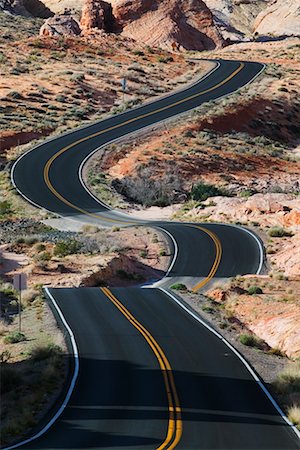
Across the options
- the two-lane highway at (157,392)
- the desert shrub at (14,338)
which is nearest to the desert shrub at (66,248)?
the two-lane highway at (157,392)

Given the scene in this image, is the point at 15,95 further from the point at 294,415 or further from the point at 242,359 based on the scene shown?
the point at 294,415

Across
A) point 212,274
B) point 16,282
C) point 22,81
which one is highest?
point 22,81

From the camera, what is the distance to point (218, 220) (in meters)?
51.4

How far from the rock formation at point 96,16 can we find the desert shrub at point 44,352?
9113cm

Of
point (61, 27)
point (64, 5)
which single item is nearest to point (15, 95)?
point (61, 27)

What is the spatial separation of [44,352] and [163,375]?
3.93m

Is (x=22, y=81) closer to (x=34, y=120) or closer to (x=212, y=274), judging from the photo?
(x=34, y=120)

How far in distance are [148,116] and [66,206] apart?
2270 centimetres

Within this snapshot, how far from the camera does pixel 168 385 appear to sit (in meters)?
21.4

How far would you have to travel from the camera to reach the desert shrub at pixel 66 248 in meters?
40.3

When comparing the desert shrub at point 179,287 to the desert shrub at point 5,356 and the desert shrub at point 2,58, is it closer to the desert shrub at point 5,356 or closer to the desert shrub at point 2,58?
the desert shrub at point 5,356

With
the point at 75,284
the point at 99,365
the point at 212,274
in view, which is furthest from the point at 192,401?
the point at 212,274

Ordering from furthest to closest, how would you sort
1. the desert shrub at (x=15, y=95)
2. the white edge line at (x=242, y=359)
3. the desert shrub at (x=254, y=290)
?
the desert shrub at (x=15, y=95) < the desert shrub at (x=254, y=290) < the white edge line at (x=242, y=359)

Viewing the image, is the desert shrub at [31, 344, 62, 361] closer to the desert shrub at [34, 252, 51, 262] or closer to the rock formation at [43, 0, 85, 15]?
the desert shrub at [34, 252, 51, 262]
